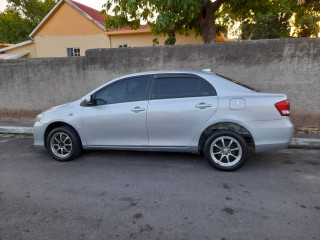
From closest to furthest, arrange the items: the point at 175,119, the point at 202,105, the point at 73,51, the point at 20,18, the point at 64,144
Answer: the point at 202,105, the point at 175,119, the point at 64,144, the point at 73,51, the point at 20,18

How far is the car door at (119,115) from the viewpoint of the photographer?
4.56 m

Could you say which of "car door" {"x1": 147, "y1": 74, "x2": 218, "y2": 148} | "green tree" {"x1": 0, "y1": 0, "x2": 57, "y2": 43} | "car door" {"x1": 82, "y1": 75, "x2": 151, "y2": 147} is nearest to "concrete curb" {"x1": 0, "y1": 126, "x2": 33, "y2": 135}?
"car door" {"x1": 82, "y1": 75, "x2": 151, "y2": 147}

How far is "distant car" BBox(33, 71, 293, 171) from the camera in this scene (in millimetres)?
4102

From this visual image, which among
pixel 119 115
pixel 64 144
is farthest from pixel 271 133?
pixel 64 144

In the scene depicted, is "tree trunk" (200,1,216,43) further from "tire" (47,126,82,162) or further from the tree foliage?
"tire" (47,126,82,162)

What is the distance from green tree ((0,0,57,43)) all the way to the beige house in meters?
18.9

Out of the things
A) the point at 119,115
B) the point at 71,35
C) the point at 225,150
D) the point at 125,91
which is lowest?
the point at 225,150

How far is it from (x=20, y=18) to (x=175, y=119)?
42.8 m

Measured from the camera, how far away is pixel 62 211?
3246 mm

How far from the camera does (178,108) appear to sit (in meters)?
4.33

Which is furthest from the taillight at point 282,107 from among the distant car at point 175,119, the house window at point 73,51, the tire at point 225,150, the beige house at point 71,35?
the house window at point 73,51

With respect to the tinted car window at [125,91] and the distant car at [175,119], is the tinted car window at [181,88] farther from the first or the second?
the tinted car window at [125,91]

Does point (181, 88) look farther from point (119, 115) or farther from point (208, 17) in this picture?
point (208, 17)

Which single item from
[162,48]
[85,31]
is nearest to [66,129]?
[162,48]
